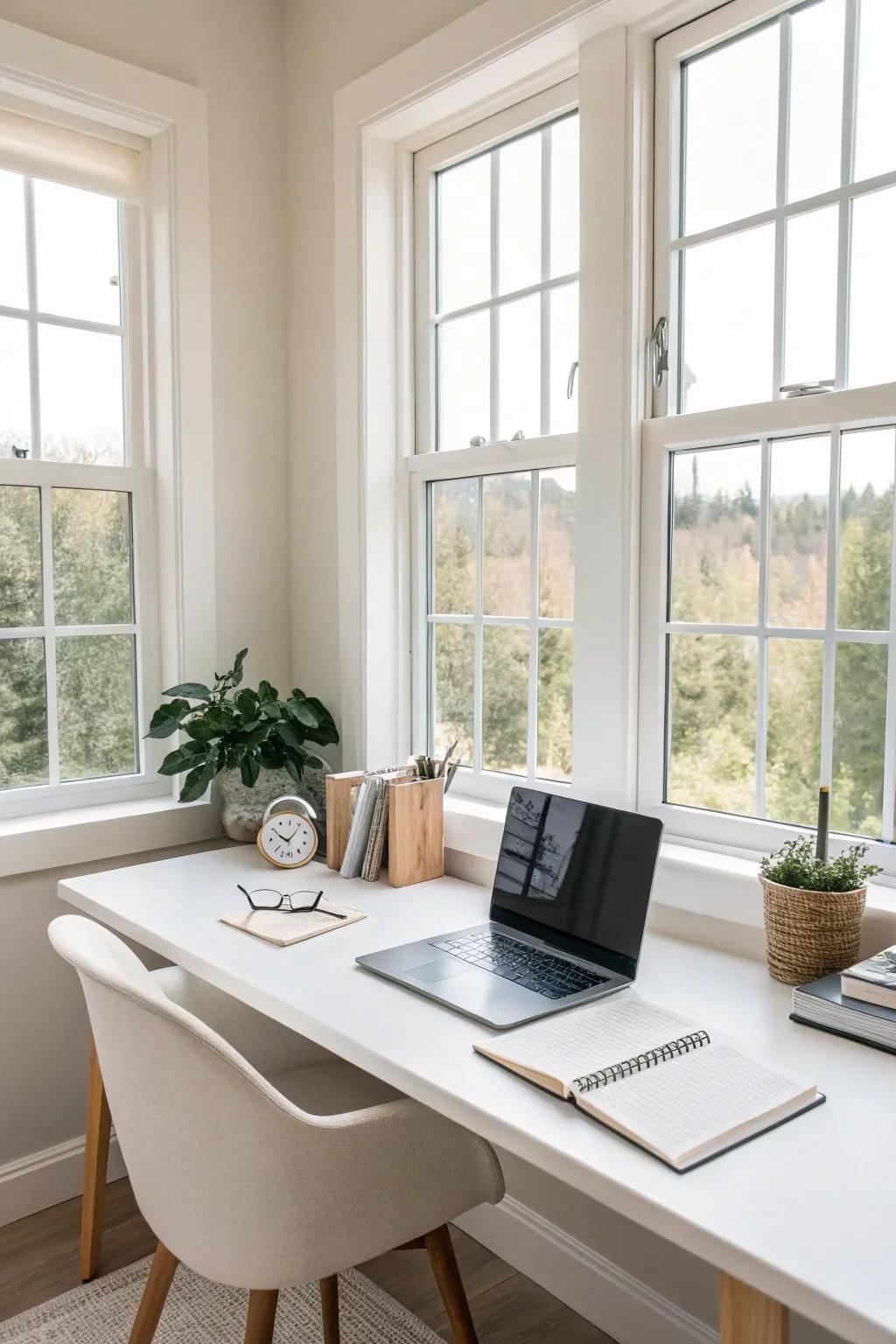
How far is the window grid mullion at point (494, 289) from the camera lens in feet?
7.43

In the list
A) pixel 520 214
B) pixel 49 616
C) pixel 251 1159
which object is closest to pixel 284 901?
pixel 251 1159

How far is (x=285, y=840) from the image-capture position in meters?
2.21

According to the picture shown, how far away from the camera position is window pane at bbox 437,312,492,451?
7.62 feet

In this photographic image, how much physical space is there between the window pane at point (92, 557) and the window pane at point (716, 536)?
4.50 ft

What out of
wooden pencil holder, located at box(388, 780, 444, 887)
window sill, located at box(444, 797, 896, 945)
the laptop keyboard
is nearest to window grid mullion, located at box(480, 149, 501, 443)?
wooden pencil holder, located at box(388, 780, 444, 887)

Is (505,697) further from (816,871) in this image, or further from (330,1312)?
(330,1312)

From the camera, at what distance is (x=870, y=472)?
1.61 metres

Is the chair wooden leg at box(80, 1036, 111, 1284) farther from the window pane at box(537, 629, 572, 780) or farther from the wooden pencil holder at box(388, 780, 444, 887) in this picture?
the window pane at box(537, 629, 572, 780)

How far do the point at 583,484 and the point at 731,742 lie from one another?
1.86ft

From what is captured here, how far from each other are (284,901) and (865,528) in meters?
1.23

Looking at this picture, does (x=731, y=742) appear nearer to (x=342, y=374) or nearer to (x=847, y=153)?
(x=847, y=153)

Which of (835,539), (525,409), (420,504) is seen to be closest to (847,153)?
(835,539)

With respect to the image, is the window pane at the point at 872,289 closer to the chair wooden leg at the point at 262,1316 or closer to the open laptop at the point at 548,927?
the open laptop at the point at 548,927

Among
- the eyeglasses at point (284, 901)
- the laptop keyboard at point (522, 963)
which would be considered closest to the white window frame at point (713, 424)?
the laptop keyboard at point (522, 963)
